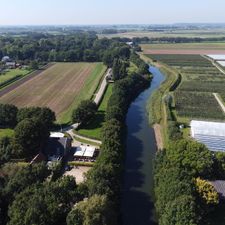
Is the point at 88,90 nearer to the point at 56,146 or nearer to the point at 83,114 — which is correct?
the point at 83,114

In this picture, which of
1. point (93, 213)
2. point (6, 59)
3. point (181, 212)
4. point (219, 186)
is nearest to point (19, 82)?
point (6, 59)

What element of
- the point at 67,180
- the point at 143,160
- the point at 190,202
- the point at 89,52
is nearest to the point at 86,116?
the point at 143,160

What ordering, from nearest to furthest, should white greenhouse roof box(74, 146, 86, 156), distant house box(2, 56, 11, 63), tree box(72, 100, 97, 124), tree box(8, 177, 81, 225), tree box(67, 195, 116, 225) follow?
tree box(67, 195, 116, 225)
tree box(8, 177, 81, 225)
white greenhouse roof box(74, 146, 86, 156)
tree box(72, 100, 97, 124)
distant house box(2, 56, 11, 63)

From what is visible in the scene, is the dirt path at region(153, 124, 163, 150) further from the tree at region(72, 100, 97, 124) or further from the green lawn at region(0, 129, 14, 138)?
the green lawn at region(0, 129, 14, 138)

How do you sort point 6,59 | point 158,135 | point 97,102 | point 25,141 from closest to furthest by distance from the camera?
point 25,141 → point 158,135 → point 97,102 → point 6,59

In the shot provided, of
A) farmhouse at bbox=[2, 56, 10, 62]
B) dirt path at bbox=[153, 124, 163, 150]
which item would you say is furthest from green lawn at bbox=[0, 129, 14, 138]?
farmhouse at bbox=[2, 56, 10, 62]

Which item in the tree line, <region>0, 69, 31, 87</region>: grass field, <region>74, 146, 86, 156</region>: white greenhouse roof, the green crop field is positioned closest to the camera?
the tree line
